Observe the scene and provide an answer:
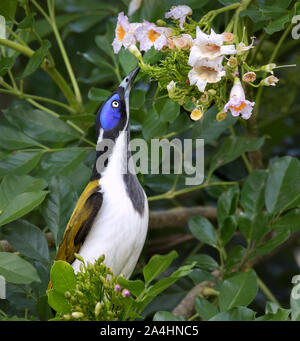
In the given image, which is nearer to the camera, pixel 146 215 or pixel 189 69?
pixel 189 69

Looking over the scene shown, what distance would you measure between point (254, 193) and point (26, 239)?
591mm

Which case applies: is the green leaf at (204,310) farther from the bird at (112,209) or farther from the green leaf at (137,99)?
the green leaf at (137,99)

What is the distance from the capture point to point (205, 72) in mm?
1198

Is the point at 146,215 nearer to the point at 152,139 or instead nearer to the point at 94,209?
the point at 94,209

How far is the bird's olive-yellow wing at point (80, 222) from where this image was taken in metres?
1.44

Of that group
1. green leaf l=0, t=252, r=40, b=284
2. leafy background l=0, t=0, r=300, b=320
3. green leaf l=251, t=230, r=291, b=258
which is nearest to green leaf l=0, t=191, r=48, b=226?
leafy background l=0, t=0, r=300, b=320

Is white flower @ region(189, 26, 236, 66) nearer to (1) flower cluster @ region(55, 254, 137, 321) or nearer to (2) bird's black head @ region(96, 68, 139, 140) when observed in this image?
(2) bird's black head @ region(96, 68, 139, 140)

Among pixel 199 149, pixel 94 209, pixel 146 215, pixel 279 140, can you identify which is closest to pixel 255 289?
pixel 146 215

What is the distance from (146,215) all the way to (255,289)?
10.9 inches

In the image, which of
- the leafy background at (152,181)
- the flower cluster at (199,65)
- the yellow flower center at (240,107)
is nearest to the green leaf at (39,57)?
the leafy background at (152,181)

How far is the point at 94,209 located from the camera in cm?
143

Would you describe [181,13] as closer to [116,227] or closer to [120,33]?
[120,33]

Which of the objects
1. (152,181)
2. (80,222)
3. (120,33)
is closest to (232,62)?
(120,33)
